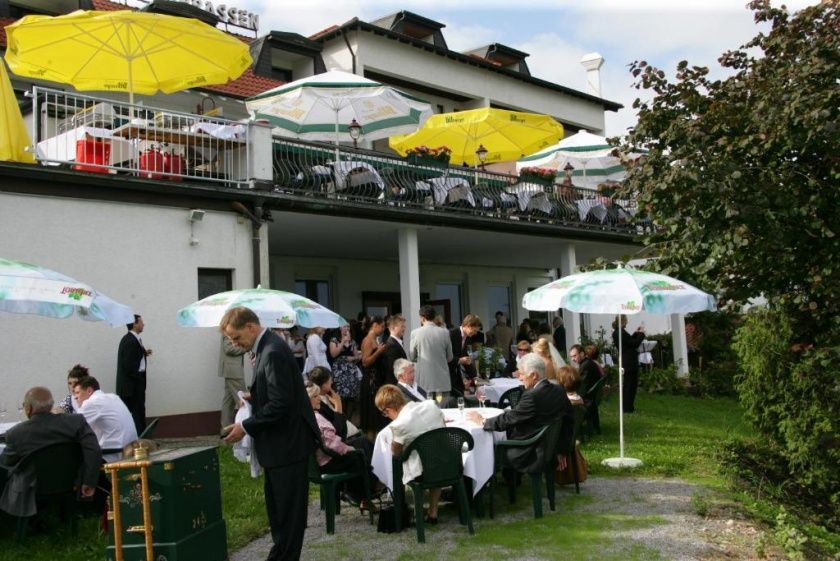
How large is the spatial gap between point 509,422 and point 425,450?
0.99 m

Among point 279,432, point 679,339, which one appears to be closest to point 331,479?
point 279,432

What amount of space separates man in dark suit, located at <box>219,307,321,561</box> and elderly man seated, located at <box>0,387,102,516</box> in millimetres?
1892

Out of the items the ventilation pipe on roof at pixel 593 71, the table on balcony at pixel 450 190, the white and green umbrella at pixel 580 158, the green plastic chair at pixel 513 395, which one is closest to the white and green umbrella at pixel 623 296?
the green plastic chair at pixel 513 395

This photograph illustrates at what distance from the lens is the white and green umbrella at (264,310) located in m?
8.84

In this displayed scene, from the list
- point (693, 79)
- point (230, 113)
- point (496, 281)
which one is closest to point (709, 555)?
point (693, 79)

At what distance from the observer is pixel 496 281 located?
24.9 metres

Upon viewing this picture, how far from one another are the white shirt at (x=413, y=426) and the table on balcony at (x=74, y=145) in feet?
22.6

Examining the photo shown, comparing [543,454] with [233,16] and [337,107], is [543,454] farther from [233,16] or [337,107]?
[233,16]

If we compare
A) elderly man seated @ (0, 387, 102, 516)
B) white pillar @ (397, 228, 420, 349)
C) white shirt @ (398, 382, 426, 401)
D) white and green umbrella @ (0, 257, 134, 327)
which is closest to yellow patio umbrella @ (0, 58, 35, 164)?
white and green umbrella @ (0, 257, 134, 327)

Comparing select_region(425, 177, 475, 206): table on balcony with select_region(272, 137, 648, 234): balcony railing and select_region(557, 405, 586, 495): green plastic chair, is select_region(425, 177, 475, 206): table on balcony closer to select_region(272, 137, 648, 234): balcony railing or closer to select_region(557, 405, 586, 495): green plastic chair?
select_region(272, 137, 648, 234): balcony railing

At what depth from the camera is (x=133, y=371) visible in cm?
1042

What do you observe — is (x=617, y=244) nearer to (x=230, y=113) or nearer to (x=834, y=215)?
(x=230, y=113)

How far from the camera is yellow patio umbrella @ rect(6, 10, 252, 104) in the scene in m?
11.8

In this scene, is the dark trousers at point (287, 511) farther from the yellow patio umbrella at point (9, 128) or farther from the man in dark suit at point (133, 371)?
the yellow patio umbrella at point (9, 128)
